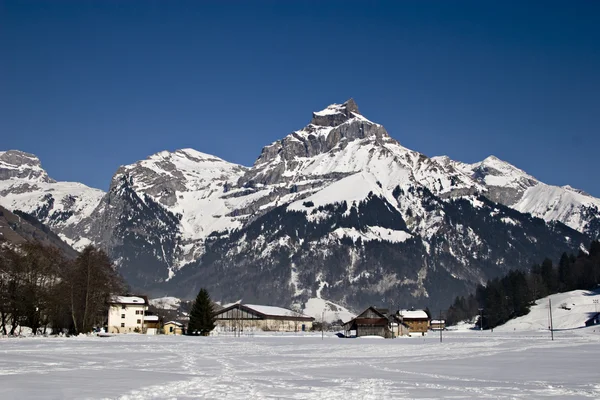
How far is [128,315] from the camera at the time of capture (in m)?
172

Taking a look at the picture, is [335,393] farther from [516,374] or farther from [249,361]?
[249,361]

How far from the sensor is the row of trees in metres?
101

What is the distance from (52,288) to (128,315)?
65263 mm

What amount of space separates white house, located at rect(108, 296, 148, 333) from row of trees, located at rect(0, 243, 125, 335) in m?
44.0

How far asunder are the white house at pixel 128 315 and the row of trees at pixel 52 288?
44.0 meters

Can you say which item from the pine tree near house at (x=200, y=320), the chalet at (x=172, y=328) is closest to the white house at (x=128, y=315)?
the chalet at (x=172, y=328)

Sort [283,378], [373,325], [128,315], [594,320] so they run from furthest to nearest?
[594,320] → [128,315] → [373,325] → [283,378]

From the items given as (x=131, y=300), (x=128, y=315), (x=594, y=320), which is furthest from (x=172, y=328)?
(x=594, y=320)

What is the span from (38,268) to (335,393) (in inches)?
3178

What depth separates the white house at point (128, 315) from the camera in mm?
166875

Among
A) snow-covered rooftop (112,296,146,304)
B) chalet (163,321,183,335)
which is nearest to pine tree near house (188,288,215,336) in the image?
snow-covered rooftop (112,296,146,304)

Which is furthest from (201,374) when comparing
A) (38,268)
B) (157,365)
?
(38,268)

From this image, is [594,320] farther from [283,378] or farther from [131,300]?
[283,378]

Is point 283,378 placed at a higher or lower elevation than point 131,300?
lower
